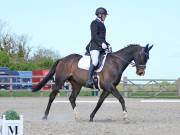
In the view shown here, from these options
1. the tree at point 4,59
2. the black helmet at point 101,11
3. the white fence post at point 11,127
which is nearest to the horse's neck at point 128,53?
the black helmet at point 101,11

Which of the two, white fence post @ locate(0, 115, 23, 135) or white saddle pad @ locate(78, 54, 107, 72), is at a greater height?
white saddle pad @ locate(78, 54, 107, 72)

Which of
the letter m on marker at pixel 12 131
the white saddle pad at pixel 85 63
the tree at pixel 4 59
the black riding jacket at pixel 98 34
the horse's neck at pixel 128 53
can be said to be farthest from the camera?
the tree at pixel 4 59

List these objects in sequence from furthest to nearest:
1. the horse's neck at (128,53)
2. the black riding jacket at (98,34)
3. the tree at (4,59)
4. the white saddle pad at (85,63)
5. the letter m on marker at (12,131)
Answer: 1. the tree at (4,59)
2. the white saddle pad at (85,63)
3. the horse's neck at (128,53)
4. the black riding jacket at (98,34)
5. the letter m on marker at (12,131)

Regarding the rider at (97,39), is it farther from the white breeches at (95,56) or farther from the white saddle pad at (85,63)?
the white saddle pad at (85,63)

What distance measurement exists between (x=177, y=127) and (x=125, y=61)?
9.43 ft

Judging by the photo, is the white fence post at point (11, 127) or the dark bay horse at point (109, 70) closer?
the white fence post at point (11, 127)

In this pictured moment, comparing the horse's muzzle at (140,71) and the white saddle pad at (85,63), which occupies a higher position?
the white saddle pad at (85,63)

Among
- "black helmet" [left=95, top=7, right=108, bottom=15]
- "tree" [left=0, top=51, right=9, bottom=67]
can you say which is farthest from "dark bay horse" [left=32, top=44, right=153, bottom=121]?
"tree" [left=0, top=51, right=9, bottom=67]

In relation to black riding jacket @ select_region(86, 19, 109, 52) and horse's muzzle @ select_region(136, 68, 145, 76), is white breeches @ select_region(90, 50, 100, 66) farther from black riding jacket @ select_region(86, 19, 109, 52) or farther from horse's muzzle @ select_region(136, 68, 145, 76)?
horse's muzzle @ select_region(136, 68, 145, 76)

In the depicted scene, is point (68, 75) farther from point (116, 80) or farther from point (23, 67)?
point (23, 67)

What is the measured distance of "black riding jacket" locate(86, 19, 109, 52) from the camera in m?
13.8

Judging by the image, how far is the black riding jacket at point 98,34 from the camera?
13766 millimetres

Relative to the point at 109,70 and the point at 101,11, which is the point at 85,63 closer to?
the point at 109,70

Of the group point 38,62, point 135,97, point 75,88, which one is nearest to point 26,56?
point 38,62
